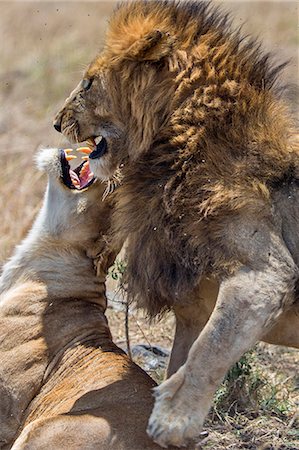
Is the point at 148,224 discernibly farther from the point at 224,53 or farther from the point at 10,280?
the point at 10,280

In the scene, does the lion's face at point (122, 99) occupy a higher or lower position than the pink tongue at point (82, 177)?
higher

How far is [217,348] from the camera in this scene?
342 cm

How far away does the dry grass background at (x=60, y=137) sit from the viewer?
15.3 ft

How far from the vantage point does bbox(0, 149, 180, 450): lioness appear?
373 cm

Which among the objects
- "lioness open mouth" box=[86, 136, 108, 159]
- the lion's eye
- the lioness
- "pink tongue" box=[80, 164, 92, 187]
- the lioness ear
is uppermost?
the lioness ear

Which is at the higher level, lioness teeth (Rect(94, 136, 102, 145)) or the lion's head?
the lion's head

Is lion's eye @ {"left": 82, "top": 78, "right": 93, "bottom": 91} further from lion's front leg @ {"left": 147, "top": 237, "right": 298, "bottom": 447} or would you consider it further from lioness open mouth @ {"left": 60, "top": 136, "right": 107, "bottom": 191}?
lion's front leg @ {"left": 147, "top": 237, "right": 298, "bottom": 447}

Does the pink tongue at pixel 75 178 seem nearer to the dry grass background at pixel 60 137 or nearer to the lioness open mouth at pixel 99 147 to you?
the lioness open mouth at pixel 99 147

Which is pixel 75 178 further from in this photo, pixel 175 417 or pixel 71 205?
pixel 175 417

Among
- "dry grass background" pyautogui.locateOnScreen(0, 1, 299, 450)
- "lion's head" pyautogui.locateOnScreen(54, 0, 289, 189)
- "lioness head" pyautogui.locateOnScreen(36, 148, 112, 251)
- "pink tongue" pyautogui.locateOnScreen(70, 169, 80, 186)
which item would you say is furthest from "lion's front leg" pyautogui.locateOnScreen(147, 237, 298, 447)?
"pink tongue" pyautogui.locateOnScreen(70, 169, 80, 186)

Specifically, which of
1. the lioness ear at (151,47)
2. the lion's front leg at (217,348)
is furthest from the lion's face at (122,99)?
the lion's front leg at (217,348)

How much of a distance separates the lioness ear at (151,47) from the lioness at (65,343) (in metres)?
0.79

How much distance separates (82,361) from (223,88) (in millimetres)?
1246

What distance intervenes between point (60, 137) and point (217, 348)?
148 inches
